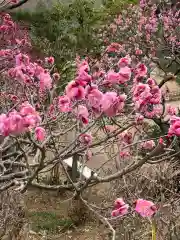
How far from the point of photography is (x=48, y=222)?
6.99m

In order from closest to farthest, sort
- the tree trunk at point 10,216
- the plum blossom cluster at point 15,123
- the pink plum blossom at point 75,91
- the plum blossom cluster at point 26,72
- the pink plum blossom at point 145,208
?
1. the plum blossom cluster at point 15,123
2. the pink plum blossom at point 75,91
3. the pink plum blossom at point 145,208
4. the plum blossom cluster at point 26,72
5. the tree trunk at point 10,216

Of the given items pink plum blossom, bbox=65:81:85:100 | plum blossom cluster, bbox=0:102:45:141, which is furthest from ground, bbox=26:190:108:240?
plum blossom cluster, bbox=0:102:45:141

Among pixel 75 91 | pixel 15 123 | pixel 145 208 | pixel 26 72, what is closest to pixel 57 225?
pixel 26 72

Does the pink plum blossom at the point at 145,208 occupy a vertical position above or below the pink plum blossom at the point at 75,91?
below

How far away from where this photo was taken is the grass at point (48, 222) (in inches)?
269

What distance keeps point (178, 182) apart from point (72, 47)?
5123 mm

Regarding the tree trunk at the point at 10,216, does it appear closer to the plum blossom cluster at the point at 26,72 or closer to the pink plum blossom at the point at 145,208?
the plum blossom cluster at the point at 26,72

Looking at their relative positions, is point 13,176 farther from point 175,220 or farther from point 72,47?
point 72,47

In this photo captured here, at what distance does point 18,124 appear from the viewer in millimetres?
2217

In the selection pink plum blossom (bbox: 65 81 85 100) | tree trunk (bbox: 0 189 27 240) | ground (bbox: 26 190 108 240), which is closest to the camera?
pink plum blossom (bbox: 65 81 85 100)

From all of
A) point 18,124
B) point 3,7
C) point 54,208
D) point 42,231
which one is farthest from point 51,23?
point 18,124

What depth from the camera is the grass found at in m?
6.82

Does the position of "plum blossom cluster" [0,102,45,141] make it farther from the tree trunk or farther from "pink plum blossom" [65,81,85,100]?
the tree trunk

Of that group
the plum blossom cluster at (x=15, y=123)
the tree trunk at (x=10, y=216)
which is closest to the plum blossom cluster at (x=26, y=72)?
the plum blossom cluster at (x=15, y=123)
